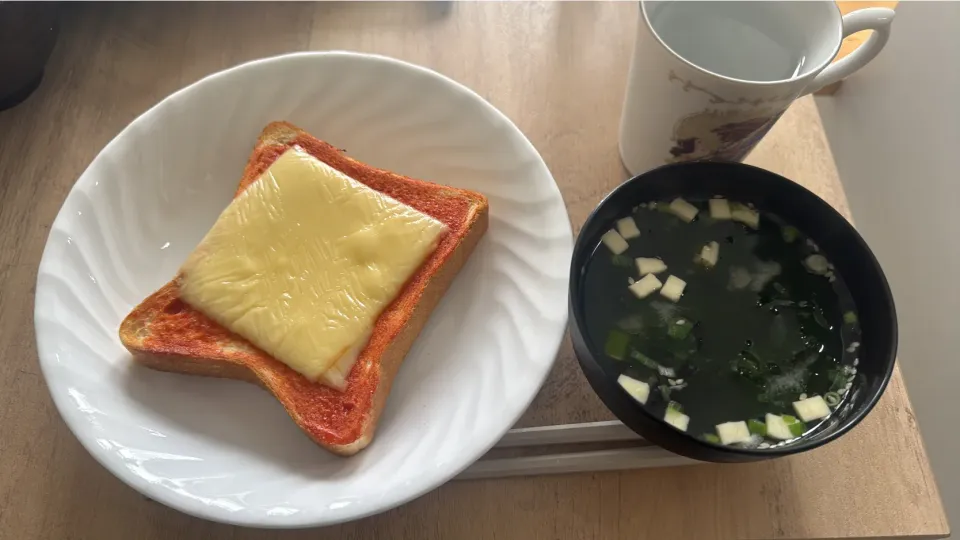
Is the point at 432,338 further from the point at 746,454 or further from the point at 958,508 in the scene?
the point at 958,508

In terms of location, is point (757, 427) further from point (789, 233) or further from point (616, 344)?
point (789, 233)

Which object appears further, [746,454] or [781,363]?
[781,363]

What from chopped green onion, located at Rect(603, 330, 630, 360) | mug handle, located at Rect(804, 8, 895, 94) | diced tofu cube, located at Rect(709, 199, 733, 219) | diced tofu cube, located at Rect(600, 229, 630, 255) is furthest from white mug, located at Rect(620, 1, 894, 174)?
chopped green onion, located at Rect(603, 330, 630, 360)

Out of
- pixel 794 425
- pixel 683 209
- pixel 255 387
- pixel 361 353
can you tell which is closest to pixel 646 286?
pixel 683 209

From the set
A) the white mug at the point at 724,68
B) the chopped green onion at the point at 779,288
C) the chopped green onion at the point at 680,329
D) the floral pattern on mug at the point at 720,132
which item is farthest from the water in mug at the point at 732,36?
the chopped green onion at the point at 680,329

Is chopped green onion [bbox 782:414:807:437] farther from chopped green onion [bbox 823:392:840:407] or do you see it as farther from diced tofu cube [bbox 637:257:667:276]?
diced tofu cube [bbox 637:257:667:276]

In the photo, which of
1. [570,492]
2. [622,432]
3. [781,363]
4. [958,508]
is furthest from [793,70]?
[958,508]

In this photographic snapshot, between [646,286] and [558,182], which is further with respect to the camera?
[558,182]
